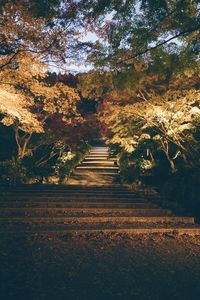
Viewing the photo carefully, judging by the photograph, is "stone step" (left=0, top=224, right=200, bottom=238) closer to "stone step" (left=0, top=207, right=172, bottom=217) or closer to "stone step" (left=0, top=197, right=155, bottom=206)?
"stone step" (left=0, top=207, right=172, bottom=217)

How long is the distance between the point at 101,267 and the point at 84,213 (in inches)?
127

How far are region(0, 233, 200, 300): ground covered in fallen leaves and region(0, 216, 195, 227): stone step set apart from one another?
93cm

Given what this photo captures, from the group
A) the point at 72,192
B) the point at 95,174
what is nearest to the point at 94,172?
the point at 95,174

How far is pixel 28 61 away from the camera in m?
8.83

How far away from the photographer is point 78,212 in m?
8.69

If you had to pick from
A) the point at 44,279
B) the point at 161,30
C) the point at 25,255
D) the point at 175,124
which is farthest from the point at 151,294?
the point at 175,124

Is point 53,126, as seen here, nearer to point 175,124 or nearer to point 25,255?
point 175,124

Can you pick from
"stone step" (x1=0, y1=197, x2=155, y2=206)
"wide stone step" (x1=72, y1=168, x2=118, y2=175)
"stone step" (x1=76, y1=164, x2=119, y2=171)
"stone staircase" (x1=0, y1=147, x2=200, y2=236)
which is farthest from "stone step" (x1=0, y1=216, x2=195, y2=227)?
"stone step" (x1=76, y1=164, x2=119, y2=171)

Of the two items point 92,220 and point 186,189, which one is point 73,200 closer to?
point 92,220

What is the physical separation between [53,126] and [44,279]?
1133 cm

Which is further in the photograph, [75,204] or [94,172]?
[94,172]

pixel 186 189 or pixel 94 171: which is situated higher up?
pixel 94 171

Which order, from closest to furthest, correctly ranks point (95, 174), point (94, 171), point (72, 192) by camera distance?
point (72, 192) → point (95, 174) → point (94, 171)

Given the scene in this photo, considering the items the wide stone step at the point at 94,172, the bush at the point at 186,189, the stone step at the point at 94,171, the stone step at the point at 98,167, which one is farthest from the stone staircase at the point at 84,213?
the stone step at the point at 98,167
